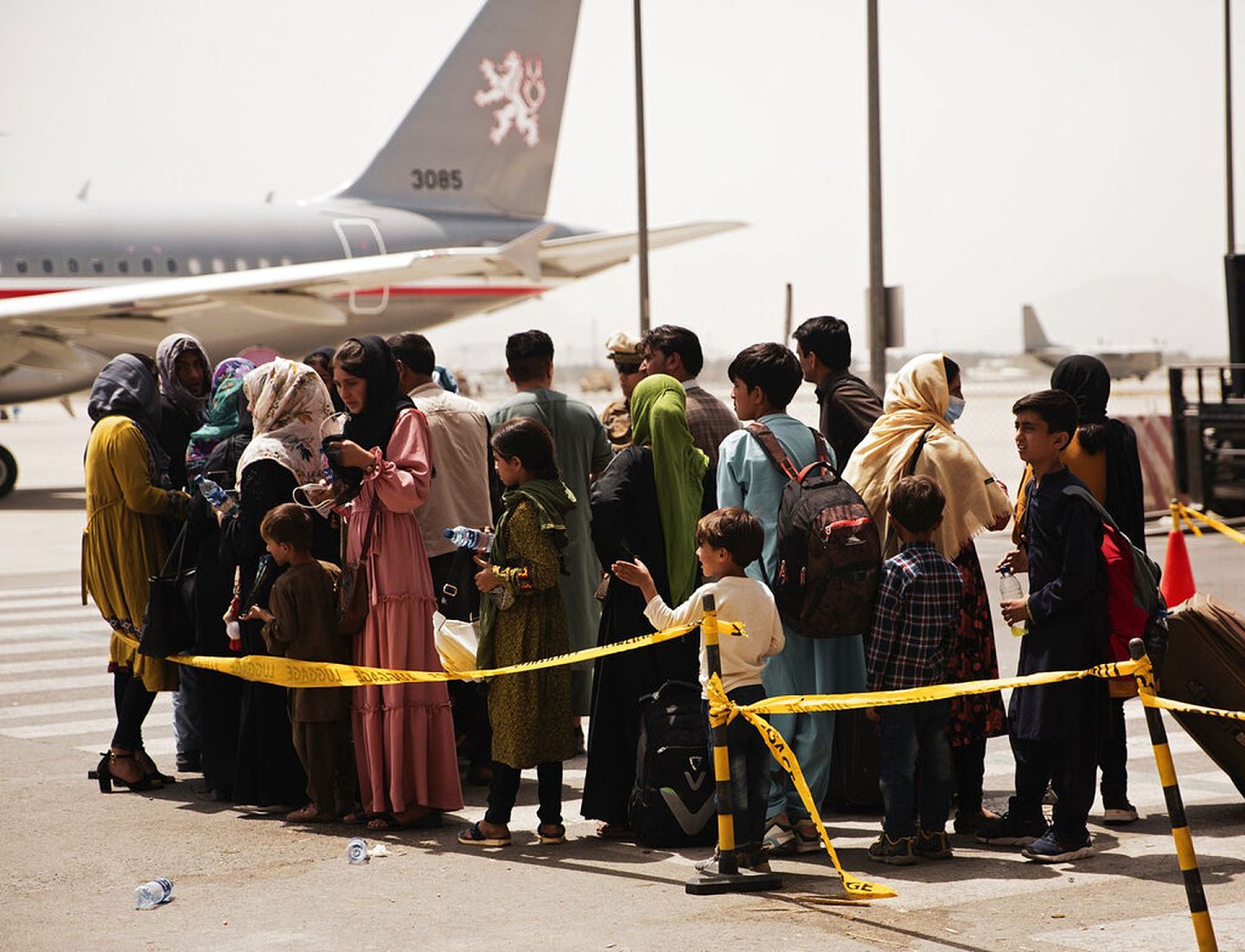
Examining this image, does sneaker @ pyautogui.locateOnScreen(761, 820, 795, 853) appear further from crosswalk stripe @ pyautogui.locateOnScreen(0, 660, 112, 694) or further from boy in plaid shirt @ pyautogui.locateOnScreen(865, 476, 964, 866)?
crosswalk stripe @ pyautogui.locateOnScreen(0, 660, 112, 694)

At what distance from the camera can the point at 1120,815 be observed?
255 inches

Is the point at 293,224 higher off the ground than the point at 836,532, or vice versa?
the point at 293,224

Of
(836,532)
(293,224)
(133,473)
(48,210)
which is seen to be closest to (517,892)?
(836,532)

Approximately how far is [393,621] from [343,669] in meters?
0.28

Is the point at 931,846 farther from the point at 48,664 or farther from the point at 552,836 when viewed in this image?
the point at 48,664

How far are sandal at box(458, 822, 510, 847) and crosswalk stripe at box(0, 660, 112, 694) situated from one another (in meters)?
4.44

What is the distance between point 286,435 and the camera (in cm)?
696

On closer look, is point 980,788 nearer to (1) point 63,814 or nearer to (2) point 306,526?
(2) point 306,526

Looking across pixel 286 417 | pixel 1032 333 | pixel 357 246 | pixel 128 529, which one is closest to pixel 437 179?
pixel 357 246

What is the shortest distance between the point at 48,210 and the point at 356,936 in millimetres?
24251

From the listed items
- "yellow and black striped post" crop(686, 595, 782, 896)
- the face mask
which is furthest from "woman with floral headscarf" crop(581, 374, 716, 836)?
the face mask

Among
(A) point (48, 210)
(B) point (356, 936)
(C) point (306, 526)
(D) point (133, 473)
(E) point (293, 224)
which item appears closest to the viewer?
(B) point (356, 936)

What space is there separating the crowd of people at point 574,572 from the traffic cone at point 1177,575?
5398mm

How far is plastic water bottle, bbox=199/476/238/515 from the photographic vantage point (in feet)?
23.3
